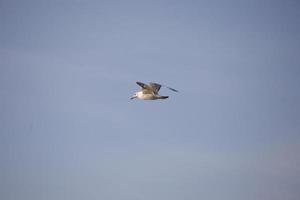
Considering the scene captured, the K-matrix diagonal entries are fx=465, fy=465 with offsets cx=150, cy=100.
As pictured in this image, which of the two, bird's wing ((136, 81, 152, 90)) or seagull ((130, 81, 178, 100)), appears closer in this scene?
bird's wing ((136, 81, 152, 90))

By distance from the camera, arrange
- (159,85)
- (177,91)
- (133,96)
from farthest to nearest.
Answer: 1. (133,96)
2. (159,85)
3. (177,91)

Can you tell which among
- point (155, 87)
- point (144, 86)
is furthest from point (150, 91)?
point (144, 86)

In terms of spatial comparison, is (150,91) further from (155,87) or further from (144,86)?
(144,86)

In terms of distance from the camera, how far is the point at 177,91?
2469 centimetres

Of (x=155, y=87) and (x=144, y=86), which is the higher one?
(x=155, y=87)

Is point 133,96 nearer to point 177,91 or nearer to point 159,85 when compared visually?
point 159,85

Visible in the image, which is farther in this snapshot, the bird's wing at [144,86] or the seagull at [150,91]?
Result: the seagull at [150,91]

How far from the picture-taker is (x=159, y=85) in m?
26.4

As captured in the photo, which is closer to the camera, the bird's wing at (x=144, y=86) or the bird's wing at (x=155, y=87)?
the bird's wing at (x=144, y=86)

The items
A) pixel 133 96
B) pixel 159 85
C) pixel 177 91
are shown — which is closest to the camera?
pixel 177 91

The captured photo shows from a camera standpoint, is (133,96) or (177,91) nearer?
(177,91)

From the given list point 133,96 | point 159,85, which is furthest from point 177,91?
point 133,96

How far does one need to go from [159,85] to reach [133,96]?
293cm

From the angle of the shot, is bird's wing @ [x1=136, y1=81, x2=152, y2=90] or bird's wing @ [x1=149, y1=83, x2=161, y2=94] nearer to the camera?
bird's wing @ [x1=136, y1=81, x2=152, y2=90]
